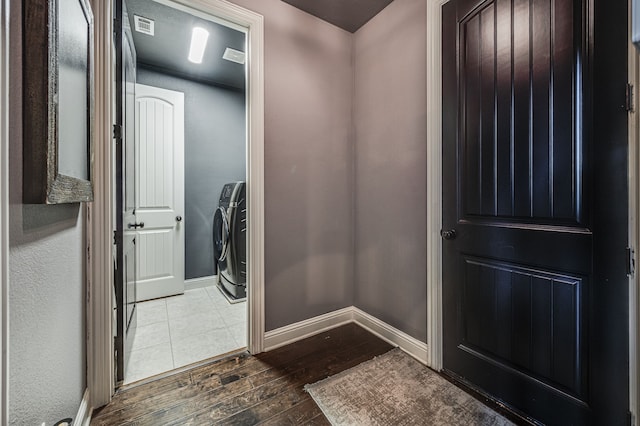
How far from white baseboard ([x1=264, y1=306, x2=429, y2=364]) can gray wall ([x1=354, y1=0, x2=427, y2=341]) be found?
0.06 meters

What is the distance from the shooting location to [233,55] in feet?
9.83

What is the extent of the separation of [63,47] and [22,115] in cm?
34

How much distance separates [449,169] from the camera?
5.75ft

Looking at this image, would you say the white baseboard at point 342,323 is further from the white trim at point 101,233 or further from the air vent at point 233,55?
the air vent at point 233,55

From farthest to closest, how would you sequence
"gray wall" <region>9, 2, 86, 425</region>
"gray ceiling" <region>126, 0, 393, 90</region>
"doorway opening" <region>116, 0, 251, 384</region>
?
"doorway opening" <region>116, 0, 251, 384</region> < "gray ceiling" <region>126, 0, 393, 90</region> < "gray wall" <region>9, 2, 86, 425</region>

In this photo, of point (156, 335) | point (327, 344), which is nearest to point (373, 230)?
point (327, 344)

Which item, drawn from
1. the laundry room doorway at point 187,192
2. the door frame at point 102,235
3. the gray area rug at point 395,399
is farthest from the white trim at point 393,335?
the door frame at point 102,235

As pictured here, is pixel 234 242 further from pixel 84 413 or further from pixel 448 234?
pixel 448 234

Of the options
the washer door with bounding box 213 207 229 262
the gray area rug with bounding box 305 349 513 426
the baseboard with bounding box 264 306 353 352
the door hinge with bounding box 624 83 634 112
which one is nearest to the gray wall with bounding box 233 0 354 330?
the baseboard with bounding box 264 306 353 352

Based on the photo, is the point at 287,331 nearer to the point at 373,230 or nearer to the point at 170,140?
the point at 373,230

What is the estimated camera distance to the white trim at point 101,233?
1480 millimetres

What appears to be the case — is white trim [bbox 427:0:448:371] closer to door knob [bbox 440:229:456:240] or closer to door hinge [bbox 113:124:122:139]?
door knob [bbox 440:229:456:240]

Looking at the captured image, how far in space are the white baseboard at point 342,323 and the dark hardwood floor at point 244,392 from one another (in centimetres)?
7

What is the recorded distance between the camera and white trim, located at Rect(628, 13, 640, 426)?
107 cm
